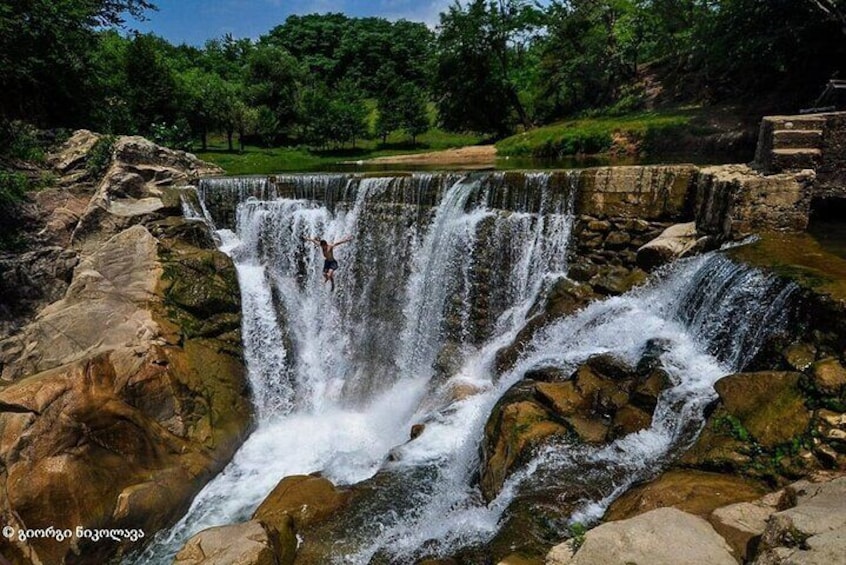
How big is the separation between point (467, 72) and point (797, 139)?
27.3 meters

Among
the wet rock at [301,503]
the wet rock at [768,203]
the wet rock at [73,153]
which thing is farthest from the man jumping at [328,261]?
the wet rock at [73,153]

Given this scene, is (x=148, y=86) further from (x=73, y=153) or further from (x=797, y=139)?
(x=797, y=139)

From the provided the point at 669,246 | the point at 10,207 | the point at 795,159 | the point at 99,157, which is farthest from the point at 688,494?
the point at 99,157

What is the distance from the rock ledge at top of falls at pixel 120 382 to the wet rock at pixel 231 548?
2618 mm

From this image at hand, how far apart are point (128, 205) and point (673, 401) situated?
13128 millimetres

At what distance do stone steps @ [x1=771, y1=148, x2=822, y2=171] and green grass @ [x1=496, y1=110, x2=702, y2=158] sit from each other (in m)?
11.9

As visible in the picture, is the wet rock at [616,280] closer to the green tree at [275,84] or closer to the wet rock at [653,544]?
Answer: the wet rock at [653,544]

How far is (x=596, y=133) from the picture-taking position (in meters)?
22.6

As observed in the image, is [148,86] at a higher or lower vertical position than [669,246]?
higher

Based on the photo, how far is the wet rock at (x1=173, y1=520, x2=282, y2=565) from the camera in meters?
5.80

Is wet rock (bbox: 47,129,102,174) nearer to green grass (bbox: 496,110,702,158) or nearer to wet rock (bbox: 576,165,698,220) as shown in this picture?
wet rock (bbox: 576,165,698,220)

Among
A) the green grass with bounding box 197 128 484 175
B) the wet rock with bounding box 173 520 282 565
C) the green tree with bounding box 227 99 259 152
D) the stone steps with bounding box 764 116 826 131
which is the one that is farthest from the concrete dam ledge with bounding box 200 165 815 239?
the green tree with bounding box 227 99 259 152

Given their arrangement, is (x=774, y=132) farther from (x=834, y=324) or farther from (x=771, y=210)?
(x=834, y=324)

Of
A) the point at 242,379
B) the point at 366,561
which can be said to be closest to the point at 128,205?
the point at 242,379
